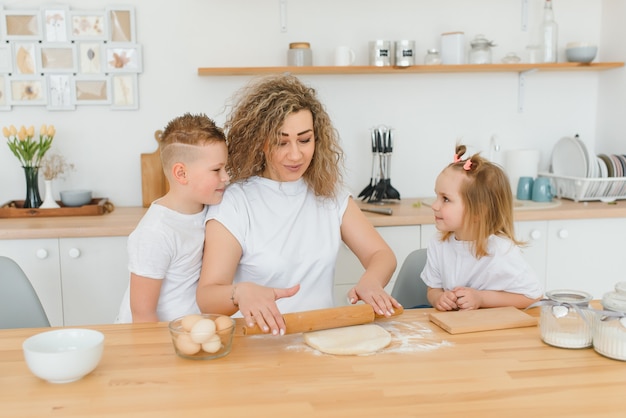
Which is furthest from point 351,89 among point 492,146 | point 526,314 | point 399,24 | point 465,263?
point 526,314

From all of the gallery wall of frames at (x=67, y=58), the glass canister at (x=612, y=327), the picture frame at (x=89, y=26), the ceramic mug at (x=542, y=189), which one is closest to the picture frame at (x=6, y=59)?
the gallery wall of frames at (x=67, y=58)

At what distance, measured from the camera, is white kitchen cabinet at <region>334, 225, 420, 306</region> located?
272 centimetres

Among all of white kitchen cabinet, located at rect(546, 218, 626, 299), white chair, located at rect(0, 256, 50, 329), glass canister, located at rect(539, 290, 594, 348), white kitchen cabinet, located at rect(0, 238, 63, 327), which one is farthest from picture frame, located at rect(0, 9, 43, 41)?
glass canister, located at rect(539, 290, 594, 348)

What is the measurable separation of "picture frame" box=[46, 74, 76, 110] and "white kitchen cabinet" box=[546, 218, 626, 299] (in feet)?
7.50

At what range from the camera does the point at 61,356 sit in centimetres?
108

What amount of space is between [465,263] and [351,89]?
1590 mm

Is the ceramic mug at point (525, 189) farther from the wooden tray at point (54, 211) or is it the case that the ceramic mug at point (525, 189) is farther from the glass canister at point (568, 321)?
Result: the wooden tray at point (54, 211)

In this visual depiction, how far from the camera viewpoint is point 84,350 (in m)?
1.11

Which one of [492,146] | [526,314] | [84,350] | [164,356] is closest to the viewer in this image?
[84,350]

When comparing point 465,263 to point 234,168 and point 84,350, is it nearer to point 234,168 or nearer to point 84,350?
point 234,168

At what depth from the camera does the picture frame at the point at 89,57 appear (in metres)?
2.98

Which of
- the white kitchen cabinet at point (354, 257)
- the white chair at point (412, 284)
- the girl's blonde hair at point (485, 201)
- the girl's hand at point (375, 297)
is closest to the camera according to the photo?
the girl's hand at point (375, 297)

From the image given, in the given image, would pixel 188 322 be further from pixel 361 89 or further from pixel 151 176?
pixel 361 89

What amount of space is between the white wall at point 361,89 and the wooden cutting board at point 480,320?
180 centimetres
